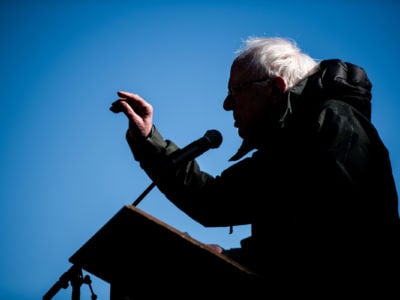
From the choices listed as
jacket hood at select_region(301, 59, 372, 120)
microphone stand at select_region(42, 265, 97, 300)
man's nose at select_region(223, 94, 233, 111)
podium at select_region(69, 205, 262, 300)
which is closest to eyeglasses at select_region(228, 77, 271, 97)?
man's nose at select_region(223, 94, 233, 111)

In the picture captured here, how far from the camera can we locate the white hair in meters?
4.14

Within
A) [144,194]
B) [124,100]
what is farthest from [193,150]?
[124,100]

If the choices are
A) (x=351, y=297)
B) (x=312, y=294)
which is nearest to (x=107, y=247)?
(x=312, y=294)

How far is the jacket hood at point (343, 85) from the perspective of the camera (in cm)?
335

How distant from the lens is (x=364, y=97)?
11.1ft

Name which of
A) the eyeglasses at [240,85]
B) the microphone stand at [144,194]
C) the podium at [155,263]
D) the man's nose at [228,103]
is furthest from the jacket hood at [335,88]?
the podium at [155,263]

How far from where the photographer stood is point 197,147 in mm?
3500

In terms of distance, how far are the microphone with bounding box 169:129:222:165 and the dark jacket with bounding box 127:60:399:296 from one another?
409 mm

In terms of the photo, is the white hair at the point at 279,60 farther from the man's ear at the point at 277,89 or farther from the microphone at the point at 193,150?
the microphone at the point at 193,150

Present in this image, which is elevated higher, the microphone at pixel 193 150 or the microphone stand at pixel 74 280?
the microphone at pixel 193 150

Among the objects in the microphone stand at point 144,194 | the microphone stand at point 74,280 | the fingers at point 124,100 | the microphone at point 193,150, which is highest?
the fingers at point 124,100

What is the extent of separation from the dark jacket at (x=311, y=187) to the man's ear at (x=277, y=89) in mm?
240

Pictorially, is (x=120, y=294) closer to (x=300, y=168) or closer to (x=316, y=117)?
(x=300, y=168)

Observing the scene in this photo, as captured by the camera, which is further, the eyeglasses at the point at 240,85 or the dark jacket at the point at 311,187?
the eyeglasses at the point at 240,85
